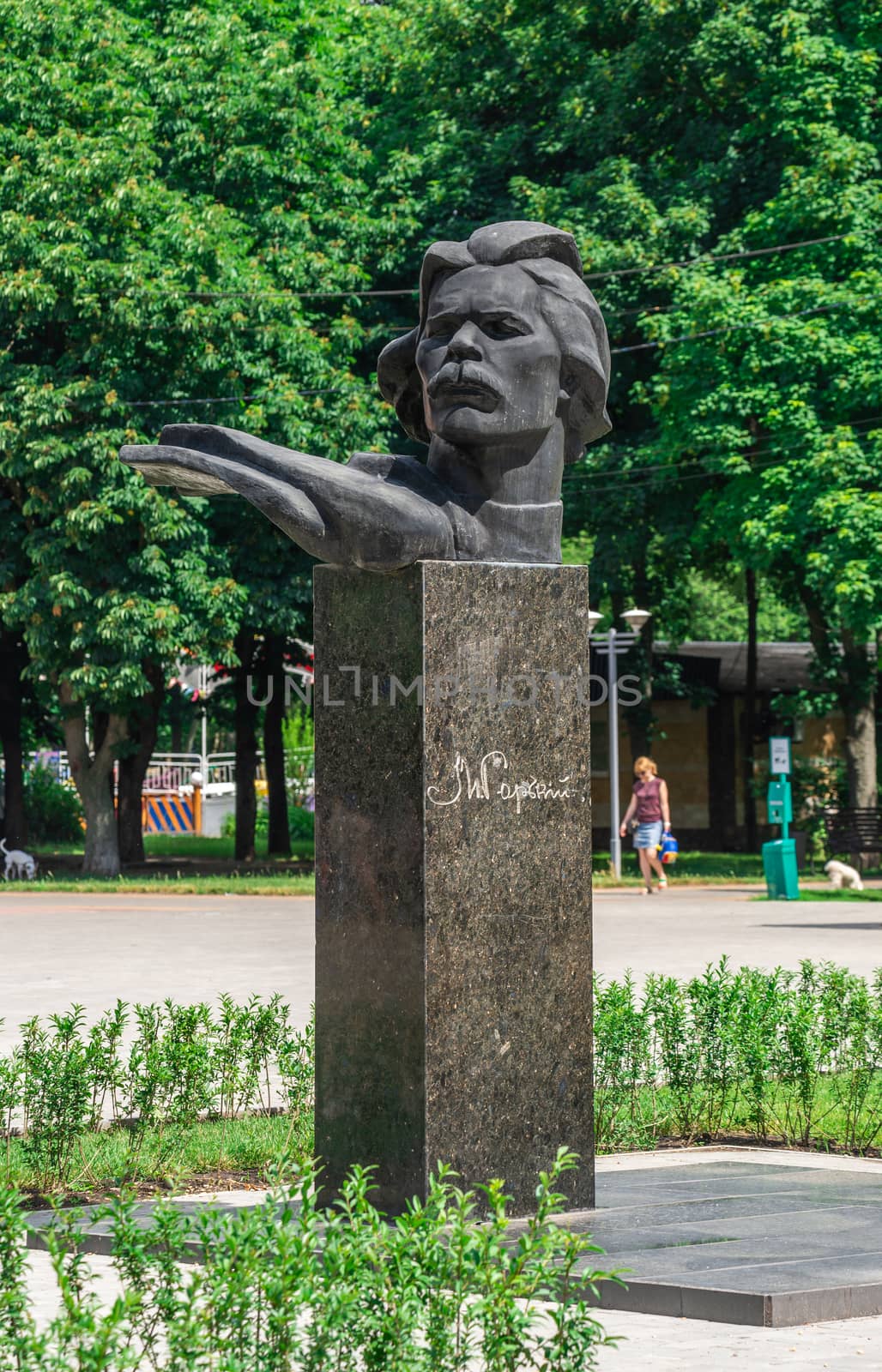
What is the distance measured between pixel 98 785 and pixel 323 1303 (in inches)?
1058

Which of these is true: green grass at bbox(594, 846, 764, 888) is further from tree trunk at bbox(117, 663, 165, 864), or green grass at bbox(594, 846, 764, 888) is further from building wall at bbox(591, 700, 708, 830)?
tree trunk at bbox(117, 663, 165, 864)

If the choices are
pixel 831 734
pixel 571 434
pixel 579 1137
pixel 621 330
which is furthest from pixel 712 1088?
pixel 831 734

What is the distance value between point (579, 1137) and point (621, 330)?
23.9 m

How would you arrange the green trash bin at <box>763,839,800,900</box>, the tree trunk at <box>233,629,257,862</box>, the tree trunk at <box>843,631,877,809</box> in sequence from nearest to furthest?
the green trash bin at <box>763,839,800,900</box>, the tree trunk at <box>843,631,877,809</box>, the tree trunk at <box>233,629,257,862</box>

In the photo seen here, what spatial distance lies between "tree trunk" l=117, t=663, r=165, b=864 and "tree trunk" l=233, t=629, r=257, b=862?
58.9 inches

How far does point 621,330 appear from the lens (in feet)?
97.5

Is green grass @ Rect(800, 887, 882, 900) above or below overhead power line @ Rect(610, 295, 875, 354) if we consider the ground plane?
below

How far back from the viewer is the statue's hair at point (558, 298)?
7.32 metres

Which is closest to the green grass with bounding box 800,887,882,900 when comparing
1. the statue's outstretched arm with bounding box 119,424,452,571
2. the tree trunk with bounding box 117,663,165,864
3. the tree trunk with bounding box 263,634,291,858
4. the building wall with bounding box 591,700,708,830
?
the tree trunk with bounding box 117,663,165,864

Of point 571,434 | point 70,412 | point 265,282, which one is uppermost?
point 265,282

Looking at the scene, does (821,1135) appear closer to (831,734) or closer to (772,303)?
(772,303)

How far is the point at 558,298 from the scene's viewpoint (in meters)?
7.34

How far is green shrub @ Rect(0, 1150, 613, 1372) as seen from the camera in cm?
405
